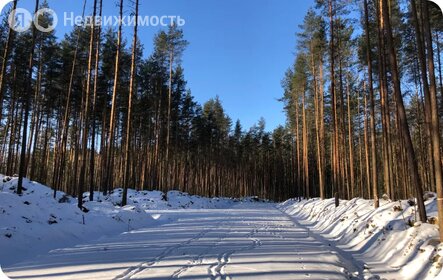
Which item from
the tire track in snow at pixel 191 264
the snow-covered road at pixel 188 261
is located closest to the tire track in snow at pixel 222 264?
the snow-covered road at pixel 188 261

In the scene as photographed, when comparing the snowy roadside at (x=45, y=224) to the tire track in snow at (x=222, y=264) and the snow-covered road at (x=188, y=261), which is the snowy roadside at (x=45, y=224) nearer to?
the snow-covered road at (x=188, y=261)

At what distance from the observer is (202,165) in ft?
191

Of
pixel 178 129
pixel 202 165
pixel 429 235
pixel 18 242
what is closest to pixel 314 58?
pixel 178 129

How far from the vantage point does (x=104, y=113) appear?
95.6 feet

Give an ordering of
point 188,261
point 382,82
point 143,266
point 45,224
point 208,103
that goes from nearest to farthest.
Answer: point 143,266 → point 188,261 → point 45,224 → point 382,82 → point 208,103

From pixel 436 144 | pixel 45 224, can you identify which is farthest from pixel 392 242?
pixel 45 224

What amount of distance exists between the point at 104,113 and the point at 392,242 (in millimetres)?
25810

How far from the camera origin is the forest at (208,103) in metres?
14.1

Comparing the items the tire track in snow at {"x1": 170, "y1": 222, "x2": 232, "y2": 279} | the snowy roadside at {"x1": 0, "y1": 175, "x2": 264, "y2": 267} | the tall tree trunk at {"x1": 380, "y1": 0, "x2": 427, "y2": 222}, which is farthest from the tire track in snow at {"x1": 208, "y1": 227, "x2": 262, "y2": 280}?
the tall tree trunk at {"x1": 380, "y1": 0, "x2": 427, "y2": 222}

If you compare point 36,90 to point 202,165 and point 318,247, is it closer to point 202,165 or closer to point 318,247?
point 318,247

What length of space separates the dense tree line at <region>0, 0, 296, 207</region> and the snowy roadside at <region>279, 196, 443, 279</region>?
36.4ft

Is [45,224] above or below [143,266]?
above

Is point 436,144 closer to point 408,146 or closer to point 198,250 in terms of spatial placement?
point 408,146

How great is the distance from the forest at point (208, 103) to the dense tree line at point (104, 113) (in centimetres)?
13
